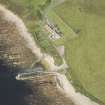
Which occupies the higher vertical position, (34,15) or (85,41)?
(34,15)

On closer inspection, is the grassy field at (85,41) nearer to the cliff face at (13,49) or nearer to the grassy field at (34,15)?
the grassy field at (34,15)

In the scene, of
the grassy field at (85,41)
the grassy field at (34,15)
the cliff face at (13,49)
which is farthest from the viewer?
the grassy field at (34,15)

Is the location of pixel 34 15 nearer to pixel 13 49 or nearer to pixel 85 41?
pixel 13 49

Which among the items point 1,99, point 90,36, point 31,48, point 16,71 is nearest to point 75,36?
point 90,36

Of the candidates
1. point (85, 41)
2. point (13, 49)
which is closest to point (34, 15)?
point (13, 49)

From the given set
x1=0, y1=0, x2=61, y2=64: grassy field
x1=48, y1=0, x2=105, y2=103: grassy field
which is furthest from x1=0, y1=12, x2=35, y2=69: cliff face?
x1=48, y1=0, x2=105, y2=103: grassy field

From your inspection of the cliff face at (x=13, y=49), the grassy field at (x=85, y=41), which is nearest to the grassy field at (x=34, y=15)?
the grassy field at (x=85, y=41)

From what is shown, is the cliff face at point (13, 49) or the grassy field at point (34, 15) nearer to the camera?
the cliff face at point (13, 49)

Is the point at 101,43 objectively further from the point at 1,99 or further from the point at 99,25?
the point at 1,99

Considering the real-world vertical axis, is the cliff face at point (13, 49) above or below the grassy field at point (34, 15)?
below

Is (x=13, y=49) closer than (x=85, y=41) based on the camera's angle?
Yes
